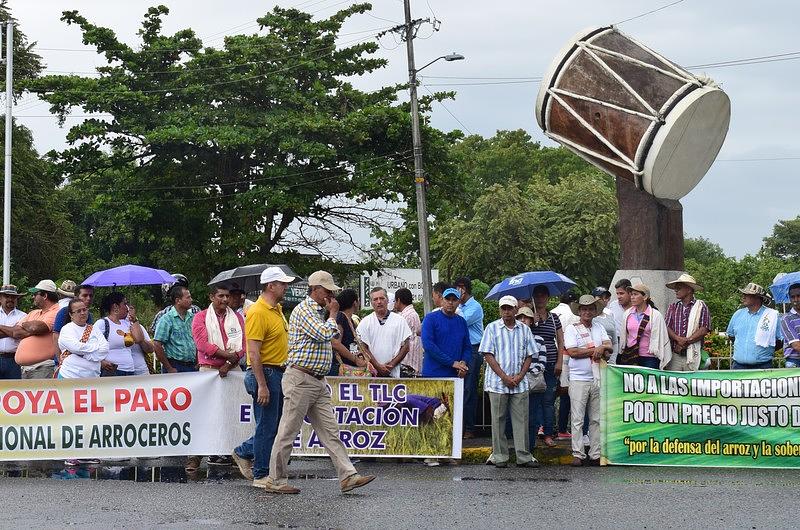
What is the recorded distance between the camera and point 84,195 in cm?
5703

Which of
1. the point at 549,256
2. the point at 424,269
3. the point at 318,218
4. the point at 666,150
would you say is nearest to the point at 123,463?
the point at 666,150

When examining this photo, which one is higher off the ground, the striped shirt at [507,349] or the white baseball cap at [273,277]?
the white baseball cap at [273,277]

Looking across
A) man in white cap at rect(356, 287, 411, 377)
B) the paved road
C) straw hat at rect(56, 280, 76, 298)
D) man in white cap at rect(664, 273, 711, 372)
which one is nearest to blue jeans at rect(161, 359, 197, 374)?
the paved road

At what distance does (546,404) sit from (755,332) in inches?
93.5

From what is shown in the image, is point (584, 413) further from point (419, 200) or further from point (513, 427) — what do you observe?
point (419, 200)

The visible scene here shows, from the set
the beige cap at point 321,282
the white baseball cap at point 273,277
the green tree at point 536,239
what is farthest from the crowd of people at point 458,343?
the green tree at point 536,239

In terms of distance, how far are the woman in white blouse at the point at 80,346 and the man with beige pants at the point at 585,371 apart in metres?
4.85

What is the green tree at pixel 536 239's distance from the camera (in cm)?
5241

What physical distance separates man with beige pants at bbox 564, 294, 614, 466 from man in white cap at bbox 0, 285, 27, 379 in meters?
6.04

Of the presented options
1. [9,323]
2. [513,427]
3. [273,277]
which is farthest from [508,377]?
[9,323]

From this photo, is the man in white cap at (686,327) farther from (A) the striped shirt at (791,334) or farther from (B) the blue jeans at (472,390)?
(B) the blue jeans at (472,390)

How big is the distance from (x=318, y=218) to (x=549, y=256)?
14.5 meters

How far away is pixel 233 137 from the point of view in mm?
38312

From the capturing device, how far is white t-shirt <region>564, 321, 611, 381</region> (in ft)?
42.4
